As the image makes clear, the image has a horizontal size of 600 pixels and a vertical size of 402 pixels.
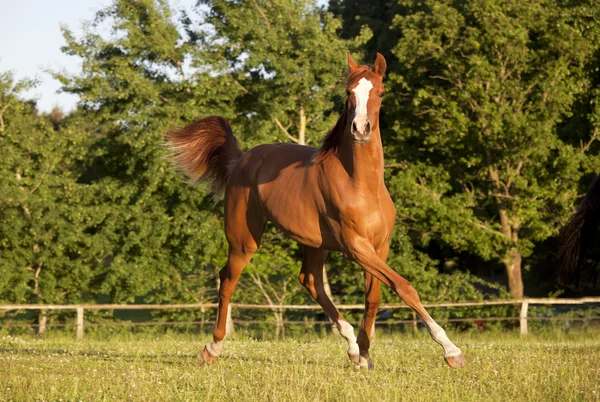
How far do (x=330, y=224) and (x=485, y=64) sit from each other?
18.6 meters

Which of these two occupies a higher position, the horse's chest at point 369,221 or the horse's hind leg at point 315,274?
the horse's chest at point 369,221

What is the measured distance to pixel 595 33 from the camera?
24.7m

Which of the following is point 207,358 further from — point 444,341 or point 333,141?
point 444,341

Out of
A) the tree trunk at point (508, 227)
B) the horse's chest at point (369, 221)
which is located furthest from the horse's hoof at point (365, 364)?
the tree trunk at point (508, 227)

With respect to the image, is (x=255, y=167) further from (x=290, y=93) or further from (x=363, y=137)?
(x=290, y=93)

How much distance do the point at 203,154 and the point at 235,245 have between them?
138cm

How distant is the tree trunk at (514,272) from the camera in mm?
26078

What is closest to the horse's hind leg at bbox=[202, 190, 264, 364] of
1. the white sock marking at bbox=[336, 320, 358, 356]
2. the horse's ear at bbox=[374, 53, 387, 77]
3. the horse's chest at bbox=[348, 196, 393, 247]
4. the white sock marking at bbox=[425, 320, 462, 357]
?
the white sock marking at bbox=[336, 320, 358, 356]

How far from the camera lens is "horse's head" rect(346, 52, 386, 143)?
6.41m

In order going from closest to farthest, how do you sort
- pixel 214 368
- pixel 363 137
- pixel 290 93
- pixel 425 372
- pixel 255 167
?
pixel 363 137 → pixel 425 372 → pixel 214 368 → pixel 255 167 → pixel 290 93

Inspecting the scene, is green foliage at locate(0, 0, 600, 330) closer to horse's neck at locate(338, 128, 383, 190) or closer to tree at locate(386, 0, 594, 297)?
tree at locate(386, 0, 594, 297)

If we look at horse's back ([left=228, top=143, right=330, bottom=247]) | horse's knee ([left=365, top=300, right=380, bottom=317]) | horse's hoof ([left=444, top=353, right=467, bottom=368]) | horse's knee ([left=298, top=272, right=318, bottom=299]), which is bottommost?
horse's hoof ([left=444, top=353, right=467, bottom=368])

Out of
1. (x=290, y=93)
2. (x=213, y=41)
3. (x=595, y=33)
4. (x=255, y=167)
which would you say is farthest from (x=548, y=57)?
(x=255, y=167)

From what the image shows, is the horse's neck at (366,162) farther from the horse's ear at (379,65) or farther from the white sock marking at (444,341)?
the white sock marking at (444,341)
